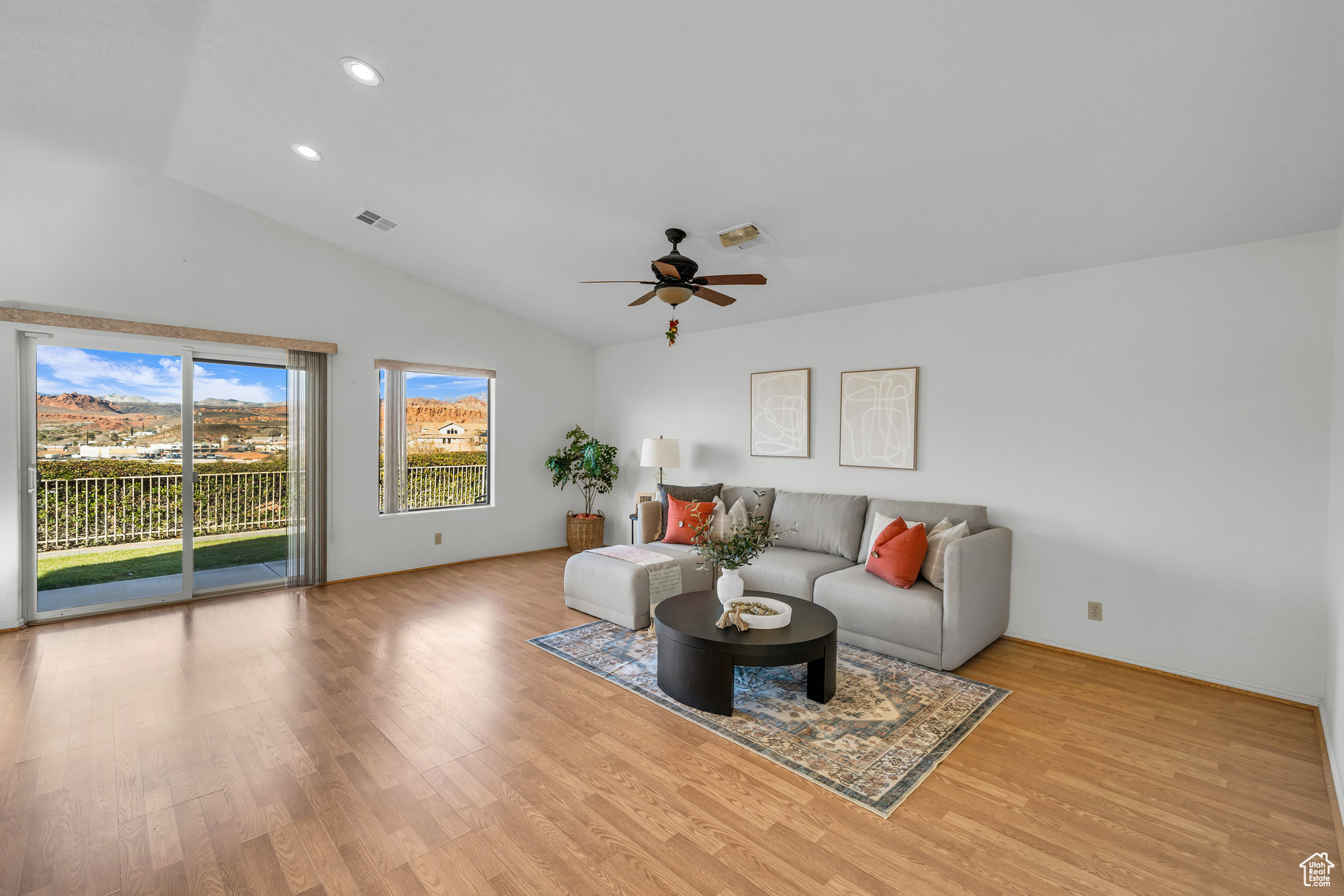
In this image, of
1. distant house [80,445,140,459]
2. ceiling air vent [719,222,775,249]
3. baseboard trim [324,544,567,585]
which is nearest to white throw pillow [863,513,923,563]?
ceiling air vent [719,222,775,249]

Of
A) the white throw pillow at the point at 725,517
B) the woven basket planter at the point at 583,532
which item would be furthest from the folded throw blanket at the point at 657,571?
the woven basket planter at the point at 583,532

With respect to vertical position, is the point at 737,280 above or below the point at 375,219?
below

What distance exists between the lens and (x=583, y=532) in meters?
6.74

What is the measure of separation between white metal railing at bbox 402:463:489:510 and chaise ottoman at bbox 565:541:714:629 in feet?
7.37

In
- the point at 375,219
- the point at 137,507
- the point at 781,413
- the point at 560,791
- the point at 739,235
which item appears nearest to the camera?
the point at 560,791

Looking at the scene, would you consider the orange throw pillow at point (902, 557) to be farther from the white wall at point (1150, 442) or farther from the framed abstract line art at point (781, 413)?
the framed abstract line art at point (781, 413)

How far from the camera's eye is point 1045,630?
152 inches

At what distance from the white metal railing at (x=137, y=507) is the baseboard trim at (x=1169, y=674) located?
603cm

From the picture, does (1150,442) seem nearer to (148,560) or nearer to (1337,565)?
(1337,565)

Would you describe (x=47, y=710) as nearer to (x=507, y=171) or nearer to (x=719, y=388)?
(x=507, y=171)

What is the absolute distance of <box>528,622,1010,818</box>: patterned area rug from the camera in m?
2.39

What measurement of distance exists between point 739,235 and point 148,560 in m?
5.73

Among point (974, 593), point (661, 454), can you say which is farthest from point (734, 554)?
point (661, 454)

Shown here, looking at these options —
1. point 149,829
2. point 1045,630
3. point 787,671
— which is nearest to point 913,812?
point 787,671
